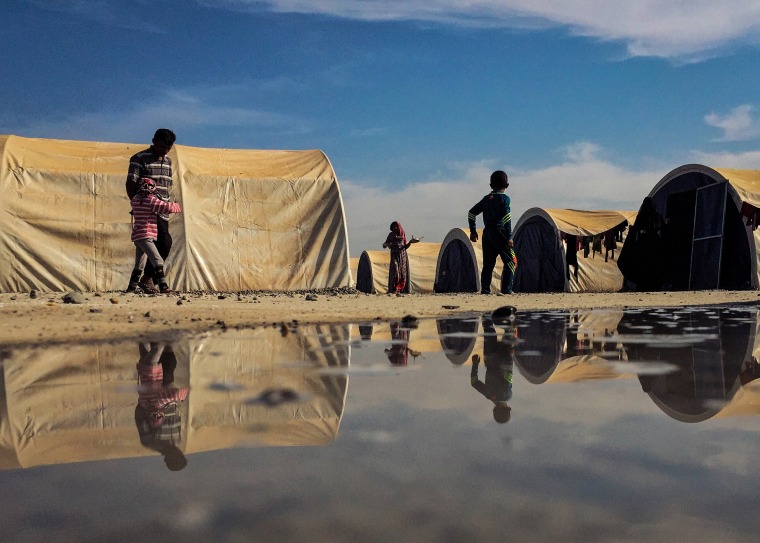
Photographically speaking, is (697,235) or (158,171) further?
(697,235)

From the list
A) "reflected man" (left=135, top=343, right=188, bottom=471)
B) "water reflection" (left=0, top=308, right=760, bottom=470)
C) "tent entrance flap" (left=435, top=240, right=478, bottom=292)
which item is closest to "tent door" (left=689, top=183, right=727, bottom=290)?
"tent entrance flap" (left=435, top=240, right=478, bottom=292)

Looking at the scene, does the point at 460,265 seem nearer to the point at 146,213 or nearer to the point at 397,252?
the point at 397,252

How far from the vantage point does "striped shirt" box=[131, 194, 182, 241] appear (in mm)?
7848

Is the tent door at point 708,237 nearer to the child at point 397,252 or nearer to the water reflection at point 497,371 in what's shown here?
the child at point 397,252

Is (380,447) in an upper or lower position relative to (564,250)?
lower

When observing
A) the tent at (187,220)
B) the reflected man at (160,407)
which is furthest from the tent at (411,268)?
the reflected man at (160,407)

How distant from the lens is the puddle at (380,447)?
3.65 ft

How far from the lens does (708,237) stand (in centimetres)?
1460

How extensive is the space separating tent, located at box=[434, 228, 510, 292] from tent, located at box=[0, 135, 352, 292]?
25.4 ft

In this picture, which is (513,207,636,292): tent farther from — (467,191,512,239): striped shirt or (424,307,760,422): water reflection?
(424,307,760,422): water reflection

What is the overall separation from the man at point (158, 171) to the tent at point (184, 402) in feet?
15.5

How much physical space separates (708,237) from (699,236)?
1.11 feet

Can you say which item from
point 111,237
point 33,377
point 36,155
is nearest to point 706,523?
point 33,377

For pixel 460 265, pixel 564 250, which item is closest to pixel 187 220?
pixel 564 250
